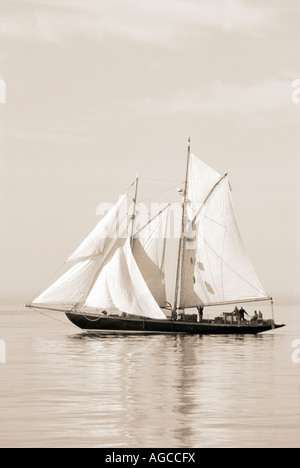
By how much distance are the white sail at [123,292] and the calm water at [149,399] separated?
42.8 feet

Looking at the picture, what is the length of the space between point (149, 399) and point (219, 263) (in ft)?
158

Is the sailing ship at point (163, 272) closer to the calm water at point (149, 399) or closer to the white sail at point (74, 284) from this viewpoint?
the white sail at point (74, 284)

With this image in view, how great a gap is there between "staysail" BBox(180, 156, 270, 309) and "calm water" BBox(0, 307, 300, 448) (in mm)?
20213

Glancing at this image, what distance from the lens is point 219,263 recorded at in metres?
82.6

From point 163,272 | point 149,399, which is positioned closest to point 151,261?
point 163,272

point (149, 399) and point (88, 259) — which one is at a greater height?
point (88, 259)

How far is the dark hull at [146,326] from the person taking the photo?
266 ft

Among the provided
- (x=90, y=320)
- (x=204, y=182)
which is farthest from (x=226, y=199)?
(x=90, y=320)

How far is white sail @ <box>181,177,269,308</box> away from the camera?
269ft

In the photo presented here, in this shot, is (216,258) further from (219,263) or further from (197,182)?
(197,182)

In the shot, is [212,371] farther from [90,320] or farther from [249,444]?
[90,320]

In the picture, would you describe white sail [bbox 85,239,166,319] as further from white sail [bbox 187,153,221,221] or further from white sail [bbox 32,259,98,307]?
white sail [bbox 187,153,221,221]

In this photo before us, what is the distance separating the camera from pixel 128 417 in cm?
3006
